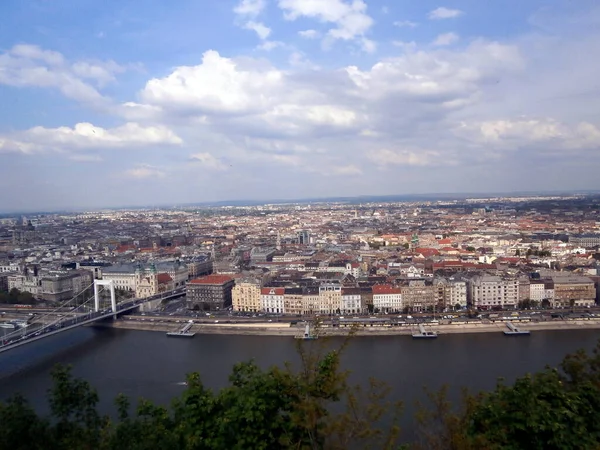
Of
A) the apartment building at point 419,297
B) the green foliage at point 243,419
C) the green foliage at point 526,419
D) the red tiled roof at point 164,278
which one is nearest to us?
the green foliage at point 243,419

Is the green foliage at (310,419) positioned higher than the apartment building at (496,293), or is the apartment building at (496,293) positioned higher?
the green foliage at (310,419)

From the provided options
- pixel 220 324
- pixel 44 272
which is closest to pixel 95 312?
Result: pixel 220 324

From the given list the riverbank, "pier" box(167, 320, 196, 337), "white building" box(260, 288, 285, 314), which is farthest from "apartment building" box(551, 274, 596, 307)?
"pier" box(167, 320, 196, 337)

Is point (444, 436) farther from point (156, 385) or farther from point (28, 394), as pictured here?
point (28, 394)

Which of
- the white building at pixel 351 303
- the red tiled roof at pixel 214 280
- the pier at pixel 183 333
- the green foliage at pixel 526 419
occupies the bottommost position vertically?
the pier at pixel 183 333

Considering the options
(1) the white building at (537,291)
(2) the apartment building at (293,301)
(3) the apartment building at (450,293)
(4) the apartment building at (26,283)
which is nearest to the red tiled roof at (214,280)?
(2) the apartment building at (293,301)

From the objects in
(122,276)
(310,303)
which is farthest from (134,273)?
(310,303)

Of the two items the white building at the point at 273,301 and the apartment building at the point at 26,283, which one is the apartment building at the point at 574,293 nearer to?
the white building at the point at 273,301
